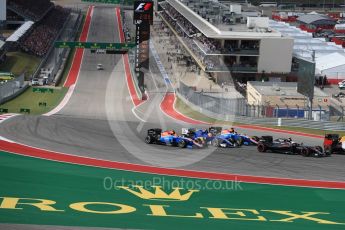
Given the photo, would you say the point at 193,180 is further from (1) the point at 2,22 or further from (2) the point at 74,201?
(1) the point at 2,22

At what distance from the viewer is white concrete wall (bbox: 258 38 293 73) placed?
64.6 m

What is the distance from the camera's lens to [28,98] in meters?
54.0

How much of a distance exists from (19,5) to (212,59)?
5359 cm

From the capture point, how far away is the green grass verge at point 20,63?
226 feet

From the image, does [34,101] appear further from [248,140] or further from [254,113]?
[248,140]

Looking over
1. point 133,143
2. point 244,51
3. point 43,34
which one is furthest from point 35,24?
point 133,143

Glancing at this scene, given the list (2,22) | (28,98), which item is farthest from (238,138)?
(2,22)

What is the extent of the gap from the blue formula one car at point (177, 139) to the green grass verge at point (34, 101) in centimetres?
1571

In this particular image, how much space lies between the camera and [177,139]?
105ft

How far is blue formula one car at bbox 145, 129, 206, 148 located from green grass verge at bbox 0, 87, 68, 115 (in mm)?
15709

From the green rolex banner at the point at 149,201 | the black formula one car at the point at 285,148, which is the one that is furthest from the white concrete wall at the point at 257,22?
the green rolex banner at the point at 149,201

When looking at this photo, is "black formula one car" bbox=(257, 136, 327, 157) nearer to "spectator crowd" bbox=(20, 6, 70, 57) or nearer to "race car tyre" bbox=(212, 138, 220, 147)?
"race car tyre" bbox=(212, 138, 220, 147)

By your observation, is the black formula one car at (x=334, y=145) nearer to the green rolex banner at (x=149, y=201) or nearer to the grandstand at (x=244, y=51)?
the green rolex banner at (x=149, y=201)

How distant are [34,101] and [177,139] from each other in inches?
945
